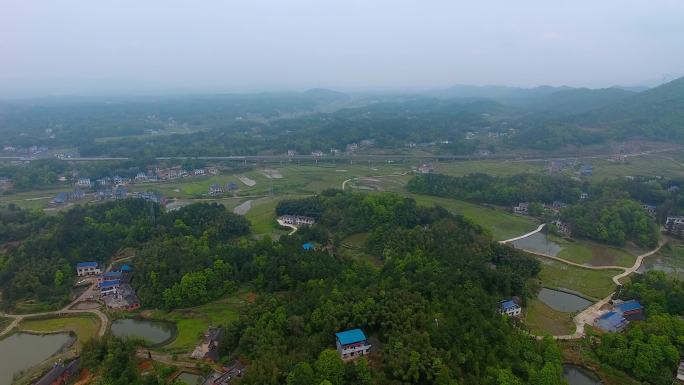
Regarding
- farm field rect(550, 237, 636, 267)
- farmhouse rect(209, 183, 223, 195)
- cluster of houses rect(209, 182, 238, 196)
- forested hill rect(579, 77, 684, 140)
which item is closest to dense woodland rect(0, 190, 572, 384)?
farm field rect(550, 237, 636, 267)

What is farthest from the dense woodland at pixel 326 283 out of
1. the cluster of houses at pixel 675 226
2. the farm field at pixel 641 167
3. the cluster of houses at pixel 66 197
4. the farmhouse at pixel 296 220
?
the farm field at pixel 641 167

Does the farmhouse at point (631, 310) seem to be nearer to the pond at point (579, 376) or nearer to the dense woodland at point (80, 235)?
the pond at point (579, 376)

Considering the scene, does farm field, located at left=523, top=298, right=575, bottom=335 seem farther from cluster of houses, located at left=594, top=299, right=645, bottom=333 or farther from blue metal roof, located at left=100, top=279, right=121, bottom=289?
blue metal roof, located at left=100, top=279, right=121, bottom=289

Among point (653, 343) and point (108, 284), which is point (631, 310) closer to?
point (653, 343)

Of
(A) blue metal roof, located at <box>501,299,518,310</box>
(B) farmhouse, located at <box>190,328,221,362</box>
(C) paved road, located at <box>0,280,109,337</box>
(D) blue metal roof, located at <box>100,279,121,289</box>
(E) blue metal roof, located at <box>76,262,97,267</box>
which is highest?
(A) blue metal roof, located at <box>501,299,518,310</box>

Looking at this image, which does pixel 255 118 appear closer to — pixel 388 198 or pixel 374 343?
pixel 388 198

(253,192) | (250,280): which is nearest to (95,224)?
(250,280)
